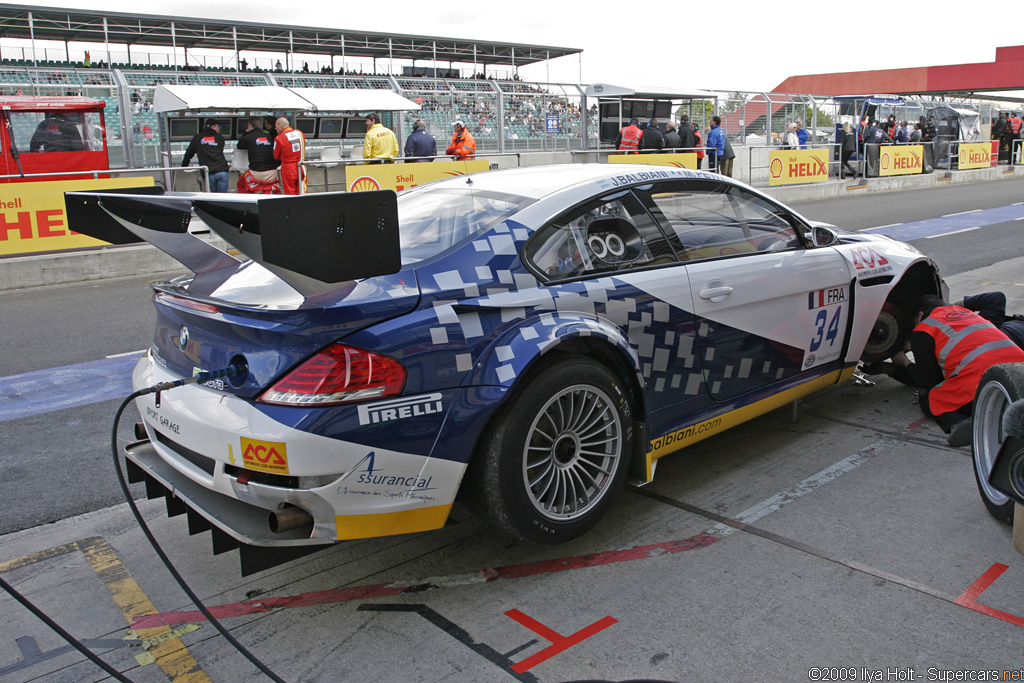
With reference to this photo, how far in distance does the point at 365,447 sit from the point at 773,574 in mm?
1640

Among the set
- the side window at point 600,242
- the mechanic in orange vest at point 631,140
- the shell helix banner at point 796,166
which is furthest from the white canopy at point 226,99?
the side window at point 600,242

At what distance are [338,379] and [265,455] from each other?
1.13ft

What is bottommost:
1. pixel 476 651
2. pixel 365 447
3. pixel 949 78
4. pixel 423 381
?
pixel 476 651

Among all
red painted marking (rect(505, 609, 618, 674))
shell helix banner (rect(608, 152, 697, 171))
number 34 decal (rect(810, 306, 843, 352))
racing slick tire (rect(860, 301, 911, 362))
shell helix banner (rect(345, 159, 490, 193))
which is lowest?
red painted marking (rect(505, 609, 618, 674))

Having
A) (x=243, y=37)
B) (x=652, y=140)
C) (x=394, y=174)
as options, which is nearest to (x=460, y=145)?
(x=394, y=174)

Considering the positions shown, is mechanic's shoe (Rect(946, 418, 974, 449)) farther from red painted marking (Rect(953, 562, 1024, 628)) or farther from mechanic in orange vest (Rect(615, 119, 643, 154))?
mechanic in orange vest (Rect(615, 119, 643, 154))

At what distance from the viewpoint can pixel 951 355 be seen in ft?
14.5

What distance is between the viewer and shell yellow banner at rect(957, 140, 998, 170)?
1147 inches

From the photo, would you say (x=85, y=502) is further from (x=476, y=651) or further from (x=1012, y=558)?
(x=1012, y=558)

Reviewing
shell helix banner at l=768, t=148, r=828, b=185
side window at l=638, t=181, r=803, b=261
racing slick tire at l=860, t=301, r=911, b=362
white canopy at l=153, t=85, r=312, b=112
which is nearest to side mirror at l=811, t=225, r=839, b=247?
side window at l=638, t=181, r=803, b=261

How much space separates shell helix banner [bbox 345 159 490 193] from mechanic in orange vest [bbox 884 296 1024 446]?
35.6ft

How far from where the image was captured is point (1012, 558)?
3221 millimetres

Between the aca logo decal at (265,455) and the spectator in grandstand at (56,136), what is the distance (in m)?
15.3

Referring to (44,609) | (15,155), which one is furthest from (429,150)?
→ (44,609)
